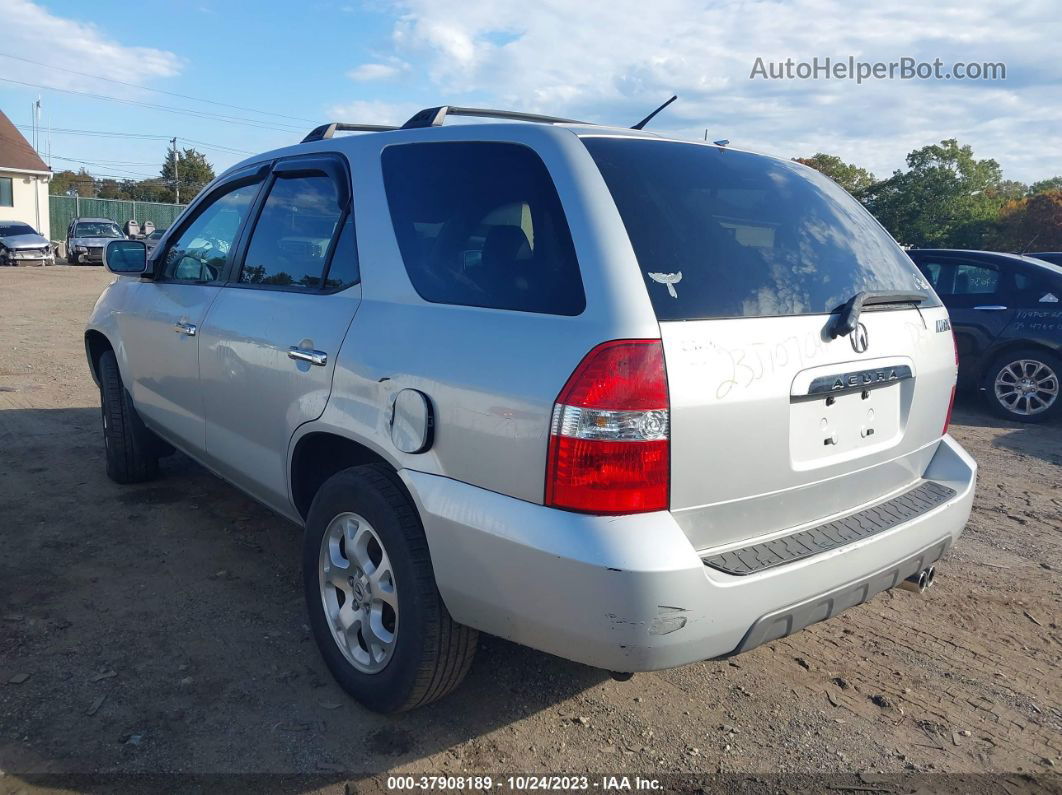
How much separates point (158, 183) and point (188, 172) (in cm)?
1163

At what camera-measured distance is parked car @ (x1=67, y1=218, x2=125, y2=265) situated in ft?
93.6

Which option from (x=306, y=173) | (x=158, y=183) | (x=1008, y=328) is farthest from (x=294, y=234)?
(x=158, y=183)

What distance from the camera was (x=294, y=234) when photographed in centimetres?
338

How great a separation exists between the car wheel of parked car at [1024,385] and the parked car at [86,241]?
27.8m

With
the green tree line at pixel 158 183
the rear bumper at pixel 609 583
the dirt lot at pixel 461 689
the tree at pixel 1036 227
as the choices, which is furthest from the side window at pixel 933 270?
the green tree line at pixel 158 183

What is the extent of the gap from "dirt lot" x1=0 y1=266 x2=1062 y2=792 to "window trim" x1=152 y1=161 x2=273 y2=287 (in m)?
1.33

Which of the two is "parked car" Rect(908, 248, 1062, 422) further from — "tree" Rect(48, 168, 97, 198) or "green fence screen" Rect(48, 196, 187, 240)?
"tree" Rect(48, 168, 97, 198)

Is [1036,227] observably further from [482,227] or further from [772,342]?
[482,227]

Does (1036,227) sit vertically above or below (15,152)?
below

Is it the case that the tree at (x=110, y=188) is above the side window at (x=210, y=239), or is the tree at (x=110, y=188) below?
above

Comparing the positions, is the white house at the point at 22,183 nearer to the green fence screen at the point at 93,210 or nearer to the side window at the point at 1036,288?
the green fence screen at the point at 93,210

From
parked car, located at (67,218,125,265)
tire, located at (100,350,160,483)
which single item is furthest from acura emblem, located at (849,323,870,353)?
parked car, located at (67,218,125,265)

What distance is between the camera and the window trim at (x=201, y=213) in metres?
3.74

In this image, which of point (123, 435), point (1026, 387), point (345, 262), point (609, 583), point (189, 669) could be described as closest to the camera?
point (609, 583)
